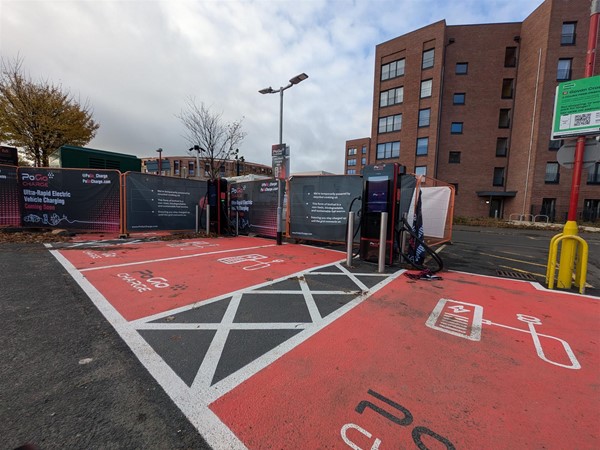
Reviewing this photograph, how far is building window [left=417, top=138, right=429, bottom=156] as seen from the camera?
30036 mm

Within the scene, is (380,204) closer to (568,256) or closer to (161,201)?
(568,256)

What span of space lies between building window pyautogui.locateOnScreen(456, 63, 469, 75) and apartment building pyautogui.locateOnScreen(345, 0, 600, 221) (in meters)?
0.10

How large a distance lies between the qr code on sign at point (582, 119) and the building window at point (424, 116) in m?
28.0

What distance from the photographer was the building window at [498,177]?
29.0 meters

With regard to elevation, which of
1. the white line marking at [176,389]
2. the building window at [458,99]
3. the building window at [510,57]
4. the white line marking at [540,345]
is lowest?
the white line marking at [540,345]

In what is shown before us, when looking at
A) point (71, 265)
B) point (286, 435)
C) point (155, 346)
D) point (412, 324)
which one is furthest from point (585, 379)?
point (71, 265)

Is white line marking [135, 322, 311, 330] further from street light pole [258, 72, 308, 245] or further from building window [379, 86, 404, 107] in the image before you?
building window [379, 86, 404, 107]

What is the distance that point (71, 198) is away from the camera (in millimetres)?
9773

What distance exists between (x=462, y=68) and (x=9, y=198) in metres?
37.5

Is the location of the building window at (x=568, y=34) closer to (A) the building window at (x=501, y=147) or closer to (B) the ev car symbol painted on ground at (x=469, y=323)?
(A) the building window at (x=501, y=147)

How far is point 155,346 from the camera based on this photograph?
2.73 meters

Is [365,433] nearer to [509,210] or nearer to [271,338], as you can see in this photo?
[271,338]

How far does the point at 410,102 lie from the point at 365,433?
114 ft

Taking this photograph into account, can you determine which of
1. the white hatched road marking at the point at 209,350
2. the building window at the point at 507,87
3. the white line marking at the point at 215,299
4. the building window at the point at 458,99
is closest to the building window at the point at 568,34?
the building window at the point at 507,87
